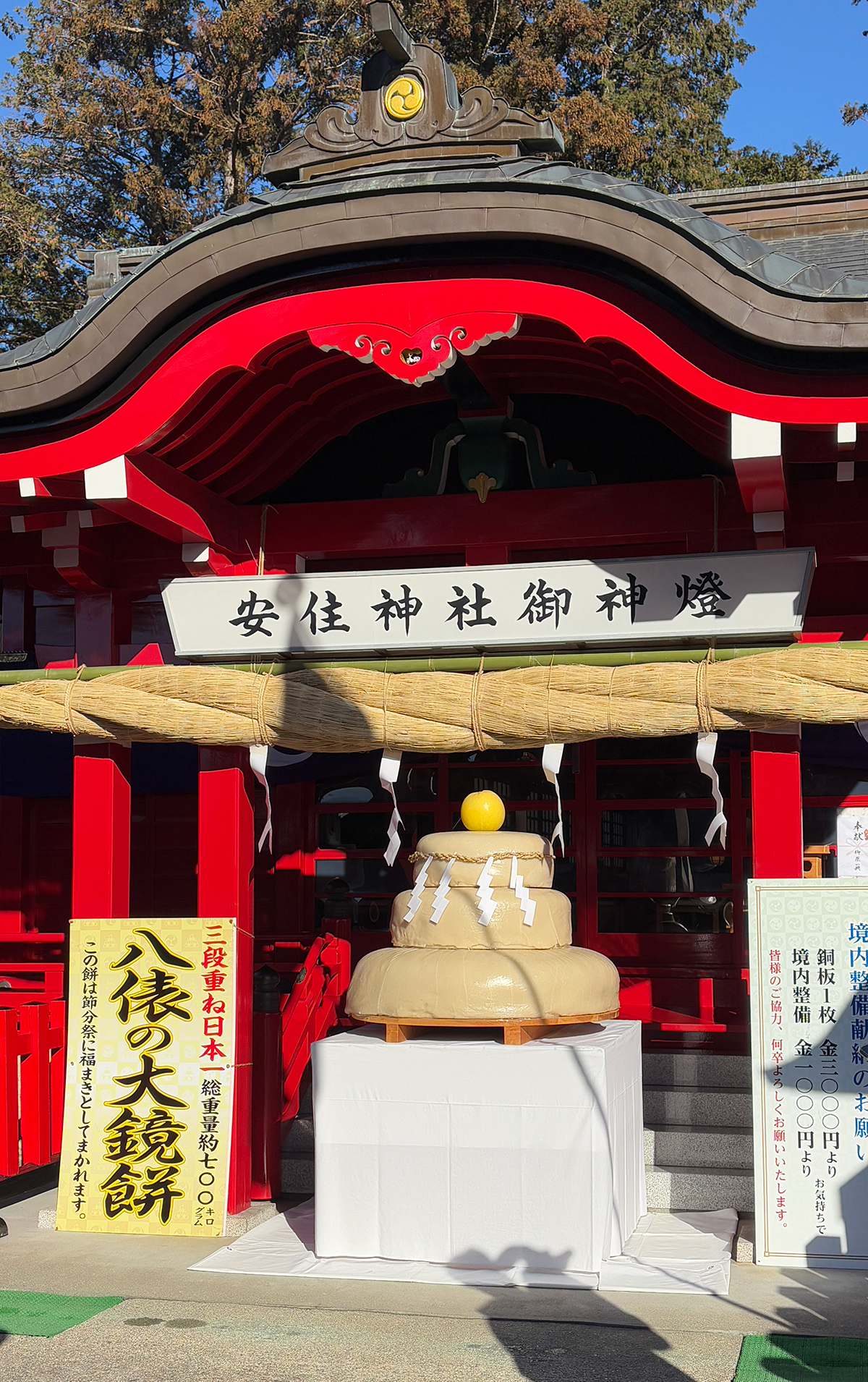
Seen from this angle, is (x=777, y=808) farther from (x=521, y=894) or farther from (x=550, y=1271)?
(x=550, y=1271)

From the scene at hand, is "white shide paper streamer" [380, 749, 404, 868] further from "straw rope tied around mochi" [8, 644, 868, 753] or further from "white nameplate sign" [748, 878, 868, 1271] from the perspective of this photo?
"white nameplate sign" [748, 878, 868, 1271]

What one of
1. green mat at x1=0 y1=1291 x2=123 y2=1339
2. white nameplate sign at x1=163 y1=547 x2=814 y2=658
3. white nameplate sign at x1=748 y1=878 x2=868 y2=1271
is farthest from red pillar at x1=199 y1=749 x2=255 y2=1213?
white nameplate sign at x1=748 y1=878 x2=868 y2=1271

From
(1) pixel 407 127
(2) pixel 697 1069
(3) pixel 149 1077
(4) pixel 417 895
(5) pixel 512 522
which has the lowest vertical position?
(2) pixel 697 1069

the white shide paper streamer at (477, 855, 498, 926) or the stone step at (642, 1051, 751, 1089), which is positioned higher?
the white shide paper streamer at (477, 855, 498, 926)

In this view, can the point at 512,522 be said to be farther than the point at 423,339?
Yes

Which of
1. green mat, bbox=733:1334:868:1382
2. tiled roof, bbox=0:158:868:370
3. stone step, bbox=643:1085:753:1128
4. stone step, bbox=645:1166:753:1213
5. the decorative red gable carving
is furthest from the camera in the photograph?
stone step, bbox=643:1085:753:1128

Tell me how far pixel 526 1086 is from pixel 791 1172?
1292 mm

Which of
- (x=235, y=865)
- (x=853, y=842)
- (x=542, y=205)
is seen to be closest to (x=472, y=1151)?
(x=235, y=865)

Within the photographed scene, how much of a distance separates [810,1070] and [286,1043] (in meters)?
2.96

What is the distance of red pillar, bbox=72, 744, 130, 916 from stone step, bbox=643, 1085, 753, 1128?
10.4ft

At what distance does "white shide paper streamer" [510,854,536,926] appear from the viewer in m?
6.32

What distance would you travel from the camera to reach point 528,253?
20.6 ft

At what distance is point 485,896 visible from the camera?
6.30 m

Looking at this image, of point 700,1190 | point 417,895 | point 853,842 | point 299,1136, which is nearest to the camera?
point 417,895
